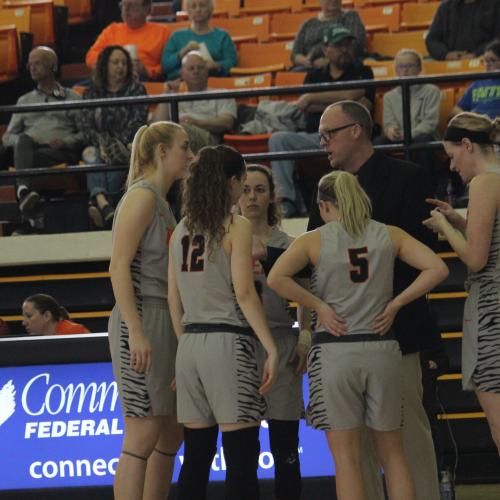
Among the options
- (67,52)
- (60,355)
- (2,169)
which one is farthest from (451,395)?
(67,52)

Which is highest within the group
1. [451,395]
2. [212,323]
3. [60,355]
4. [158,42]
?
[158,42]

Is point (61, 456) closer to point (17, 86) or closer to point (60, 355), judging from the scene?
point (60, 355)

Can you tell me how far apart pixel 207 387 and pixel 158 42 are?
683 cm

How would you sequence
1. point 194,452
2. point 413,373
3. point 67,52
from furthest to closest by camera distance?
point 67,52, point 413,373, point 194,452

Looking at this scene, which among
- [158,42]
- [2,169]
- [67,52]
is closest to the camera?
[2,169]

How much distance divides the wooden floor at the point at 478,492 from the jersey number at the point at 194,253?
110 inches

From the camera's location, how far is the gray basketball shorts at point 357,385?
14.6 ft

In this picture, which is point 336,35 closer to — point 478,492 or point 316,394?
point 478,492

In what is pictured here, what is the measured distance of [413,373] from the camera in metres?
4.89

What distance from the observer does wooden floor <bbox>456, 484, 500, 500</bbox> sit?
21.7 feet

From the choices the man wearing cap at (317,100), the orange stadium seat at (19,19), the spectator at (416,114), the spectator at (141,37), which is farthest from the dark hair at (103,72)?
the orange stadium seat at (19,19)

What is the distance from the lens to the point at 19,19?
39.4ft

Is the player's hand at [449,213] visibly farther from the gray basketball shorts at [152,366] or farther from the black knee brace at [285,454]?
the gray basketball shorts at [152,366]

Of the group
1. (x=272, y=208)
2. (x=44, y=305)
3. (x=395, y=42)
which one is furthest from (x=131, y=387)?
(x=395, y=42)
